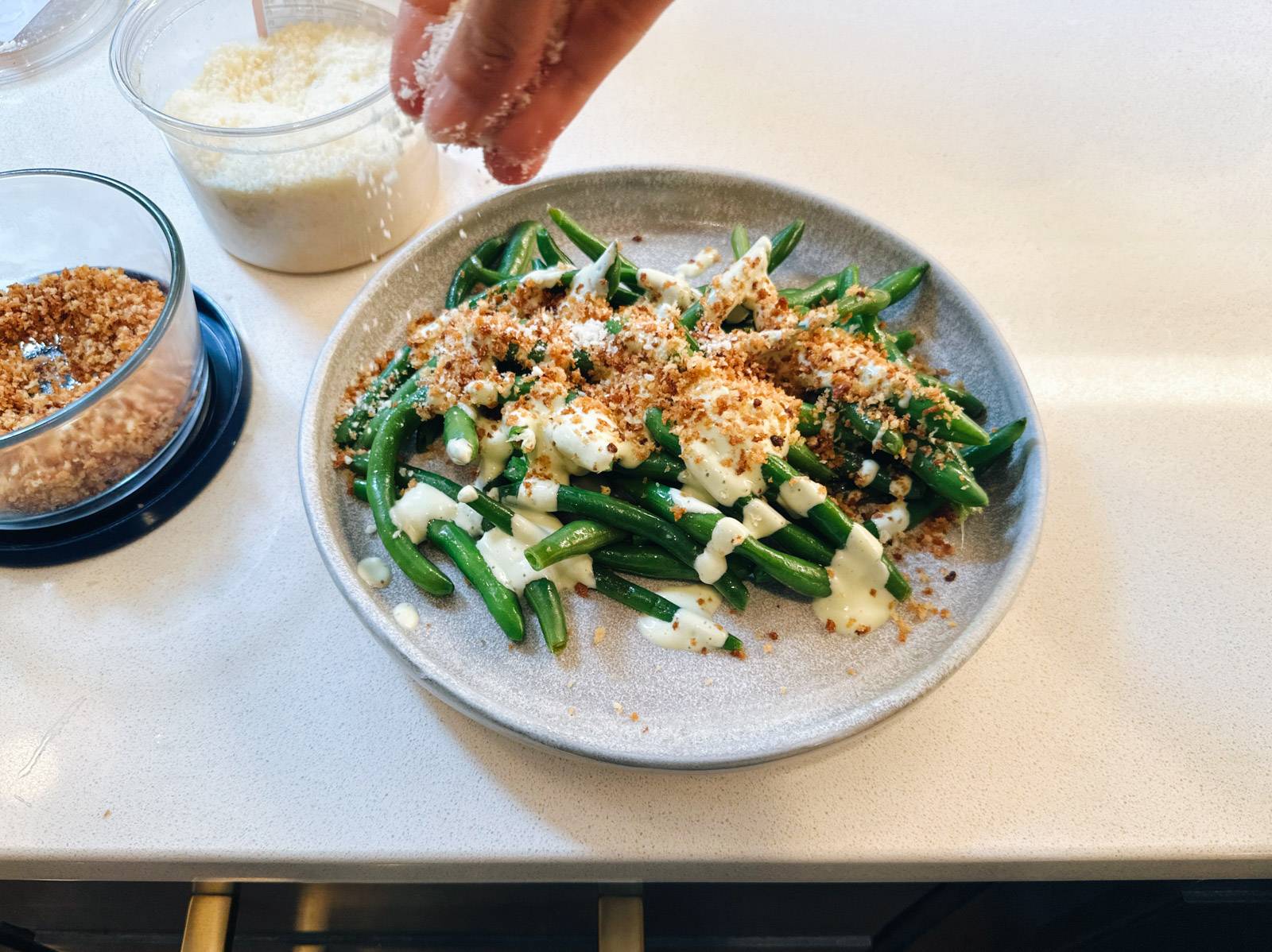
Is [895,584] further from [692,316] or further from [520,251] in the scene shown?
[520,251]

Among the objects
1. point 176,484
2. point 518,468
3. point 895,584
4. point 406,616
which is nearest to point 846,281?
point 895,584

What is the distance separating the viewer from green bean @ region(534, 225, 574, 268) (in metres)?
1.38

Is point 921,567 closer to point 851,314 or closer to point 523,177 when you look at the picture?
point 851,314

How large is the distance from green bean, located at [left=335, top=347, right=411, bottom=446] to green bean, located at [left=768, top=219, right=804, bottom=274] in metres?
0.62

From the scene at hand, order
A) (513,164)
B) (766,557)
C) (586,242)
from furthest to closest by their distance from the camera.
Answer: (586,242), (766,557), (513,164)

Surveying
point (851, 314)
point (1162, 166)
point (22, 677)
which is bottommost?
point (22, 677)

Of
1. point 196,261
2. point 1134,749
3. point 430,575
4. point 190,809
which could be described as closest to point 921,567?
point 1134,749

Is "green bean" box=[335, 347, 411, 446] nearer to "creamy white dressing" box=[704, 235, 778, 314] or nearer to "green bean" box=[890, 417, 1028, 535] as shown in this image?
"creamy white dressing" box=[704, 235, 778, 314]

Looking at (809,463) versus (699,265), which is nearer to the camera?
(809,463)

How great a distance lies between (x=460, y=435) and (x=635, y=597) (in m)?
0.33

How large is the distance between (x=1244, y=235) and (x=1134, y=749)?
1.18 meters

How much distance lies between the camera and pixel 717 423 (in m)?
1.09

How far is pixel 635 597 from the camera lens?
1104 mm

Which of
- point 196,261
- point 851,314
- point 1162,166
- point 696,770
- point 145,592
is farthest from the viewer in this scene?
point 1162,166
